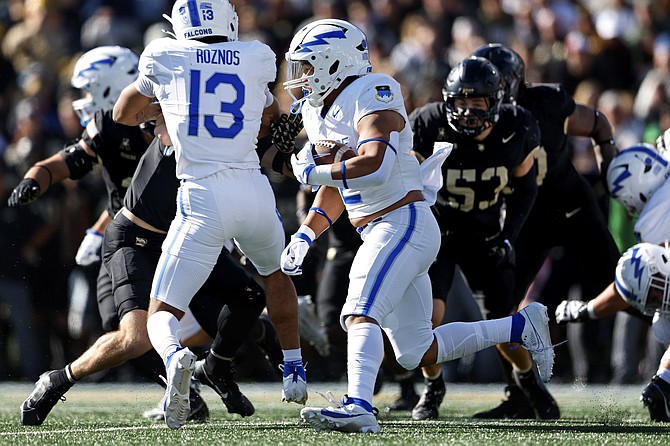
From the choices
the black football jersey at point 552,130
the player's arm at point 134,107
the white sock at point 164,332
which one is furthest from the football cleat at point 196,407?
the black football jersey at point 552,130

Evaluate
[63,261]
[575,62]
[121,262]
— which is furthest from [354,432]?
[575,62]

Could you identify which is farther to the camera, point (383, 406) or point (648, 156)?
point (383, 406)

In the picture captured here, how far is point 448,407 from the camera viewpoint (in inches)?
281

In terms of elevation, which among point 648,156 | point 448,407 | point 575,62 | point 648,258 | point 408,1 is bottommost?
point 448,407

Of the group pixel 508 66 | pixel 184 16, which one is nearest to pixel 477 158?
pixel 508 66

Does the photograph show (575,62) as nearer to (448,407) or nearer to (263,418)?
(448,407)

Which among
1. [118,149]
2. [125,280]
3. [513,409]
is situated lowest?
[513,409]

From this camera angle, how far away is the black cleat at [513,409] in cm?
646

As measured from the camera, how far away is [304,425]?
5.66 m

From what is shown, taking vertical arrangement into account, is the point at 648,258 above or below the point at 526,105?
below

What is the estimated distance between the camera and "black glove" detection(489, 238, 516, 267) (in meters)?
6.36

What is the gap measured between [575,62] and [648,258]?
16.2 feet

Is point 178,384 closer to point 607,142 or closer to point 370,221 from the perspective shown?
point 370,221

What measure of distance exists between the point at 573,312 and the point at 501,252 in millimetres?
454
